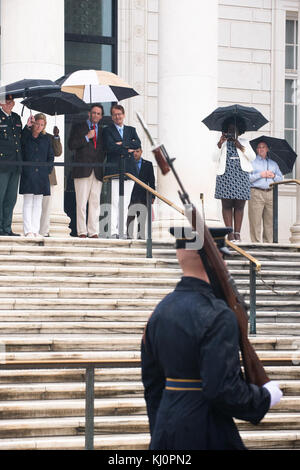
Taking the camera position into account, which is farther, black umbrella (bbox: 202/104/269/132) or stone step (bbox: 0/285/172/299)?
black umbrella (bbox: 202/104/269/132)

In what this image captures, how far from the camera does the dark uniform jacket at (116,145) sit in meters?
14.4

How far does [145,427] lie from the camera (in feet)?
29.9

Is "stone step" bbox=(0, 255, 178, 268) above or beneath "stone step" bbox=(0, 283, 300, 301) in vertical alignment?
above

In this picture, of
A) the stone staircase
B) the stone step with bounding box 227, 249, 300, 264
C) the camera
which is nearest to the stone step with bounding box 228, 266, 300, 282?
the stone staircase

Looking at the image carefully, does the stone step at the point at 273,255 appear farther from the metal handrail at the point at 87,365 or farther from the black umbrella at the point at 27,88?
the metal handrail at the point at 87,365

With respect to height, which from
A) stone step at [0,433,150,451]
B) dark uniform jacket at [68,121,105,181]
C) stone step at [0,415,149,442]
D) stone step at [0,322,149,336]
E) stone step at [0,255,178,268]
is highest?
dark uniform jacket at [68,121,105,181]

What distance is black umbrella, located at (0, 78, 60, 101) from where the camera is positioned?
527 inches

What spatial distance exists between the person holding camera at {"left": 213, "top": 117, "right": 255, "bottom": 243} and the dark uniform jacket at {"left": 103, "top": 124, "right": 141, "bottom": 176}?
1226mm

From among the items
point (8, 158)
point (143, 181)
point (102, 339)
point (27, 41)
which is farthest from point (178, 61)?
point (102, 339)

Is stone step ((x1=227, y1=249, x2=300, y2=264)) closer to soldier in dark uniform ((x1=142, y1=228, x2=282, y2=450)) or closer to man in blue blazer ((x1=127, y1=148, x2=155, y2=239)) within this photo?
man in blue blazer ((x1=127, y1=148, x2=155, y2=239))

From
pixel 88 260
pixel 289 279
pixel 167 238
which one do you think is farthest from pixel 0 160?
pixel 289 279

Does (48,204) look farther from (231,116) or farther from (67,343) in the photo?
(67,343)

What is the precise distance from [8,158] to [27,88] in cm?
94

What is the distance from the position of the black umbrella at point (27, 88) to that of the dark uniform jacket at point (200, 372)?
882cm
